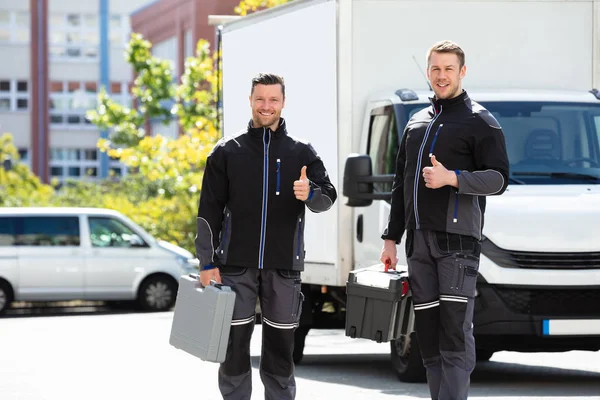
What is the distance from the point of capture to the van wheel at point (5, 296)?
22.3m

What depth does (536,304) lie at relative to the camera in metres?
9.77

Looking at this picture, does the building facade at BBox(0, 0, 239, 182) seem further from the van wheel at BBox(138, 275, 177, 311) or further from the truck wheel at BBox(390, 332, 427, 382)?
the truck wheel at BBox(390, 332, 427, 382)

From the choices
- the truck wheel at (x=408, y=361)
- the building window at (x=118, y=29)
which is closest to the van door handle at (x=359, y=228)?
the truck wheel at (x=408, y=361)

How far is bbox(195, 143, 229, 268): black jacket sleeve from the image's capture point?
282 inches

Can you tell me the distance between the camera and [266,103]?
7164 mm

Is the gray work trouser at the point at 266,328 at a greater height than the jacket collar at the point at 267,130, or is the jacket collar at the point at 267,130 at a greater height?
the jacket collar at the point at 267,130

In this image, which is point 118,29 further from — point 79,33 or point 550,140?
point 550,140

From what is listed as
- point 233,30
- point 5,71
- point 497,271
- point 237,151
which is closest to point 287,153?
point 237,151

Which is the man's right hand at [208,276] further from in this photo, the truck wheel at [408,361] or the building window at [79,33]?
the building window at [79,33]

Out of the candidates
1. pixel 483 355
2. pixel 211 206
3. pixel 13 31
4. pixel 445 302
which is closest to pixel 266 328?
pixel 211 206

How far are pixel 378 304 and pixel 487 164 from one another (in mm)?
972

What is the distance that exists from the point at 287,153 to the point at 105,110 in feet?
91.1

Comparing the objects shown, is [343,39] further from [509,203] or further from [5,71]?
[5,71]

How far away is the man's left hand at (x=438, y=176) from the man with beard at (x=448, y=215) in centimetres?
10
